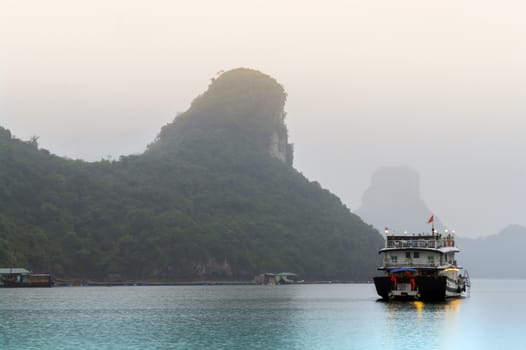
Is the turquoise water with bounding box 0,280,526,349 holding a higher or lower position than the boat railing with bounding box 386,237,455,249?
lower

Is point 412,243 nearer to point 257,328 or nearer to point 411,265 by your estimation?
point 411,265

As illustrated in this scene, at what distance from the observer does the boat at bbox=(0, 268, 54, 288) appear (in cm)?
18075

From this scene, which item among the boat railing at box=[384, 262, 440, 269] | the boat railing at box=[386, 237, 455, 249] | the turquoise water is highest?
the boat railing at box=[386, 237, 455, 249]

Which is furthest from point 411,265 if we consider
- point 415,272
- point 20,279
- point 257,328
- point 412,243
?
point 20,279

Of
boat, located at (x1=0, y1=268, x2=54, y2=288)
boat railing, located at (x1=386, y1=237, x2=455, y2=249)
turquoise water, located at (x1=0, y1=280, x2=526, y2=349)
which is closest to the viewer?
turquoise water, located at (x1=0, y1=280, x2=526, y2=349)

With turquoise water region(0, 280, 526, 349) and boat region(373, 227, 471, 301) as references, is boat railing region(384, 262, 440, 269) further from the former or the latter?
turquoise water region(0, 280, 526, 349)

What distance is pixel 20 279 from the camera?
18312 centimetres

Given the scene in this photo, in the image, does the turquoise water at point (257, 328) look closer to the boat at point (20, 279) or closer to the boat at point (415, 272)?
the boat at point (415, 272)

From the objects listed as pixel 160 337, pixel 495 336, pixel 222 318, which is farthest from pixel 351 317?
pixel 160 337

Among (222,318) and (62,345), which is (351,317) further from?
(62,345)

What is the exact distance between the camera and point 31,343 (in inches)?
2394

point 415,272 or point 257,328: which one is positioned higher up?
point 415,272

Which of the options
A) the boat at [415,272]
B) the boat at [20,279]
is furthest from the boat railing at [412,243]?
the boat at [20,279]

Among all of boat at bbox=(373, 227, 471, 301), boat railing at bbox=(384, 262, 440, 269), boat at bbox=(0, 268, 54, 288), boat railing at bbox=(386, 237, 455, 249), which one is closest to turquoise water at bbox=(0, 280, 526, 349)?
boat at bbox=(373, 227, 471, 301)
